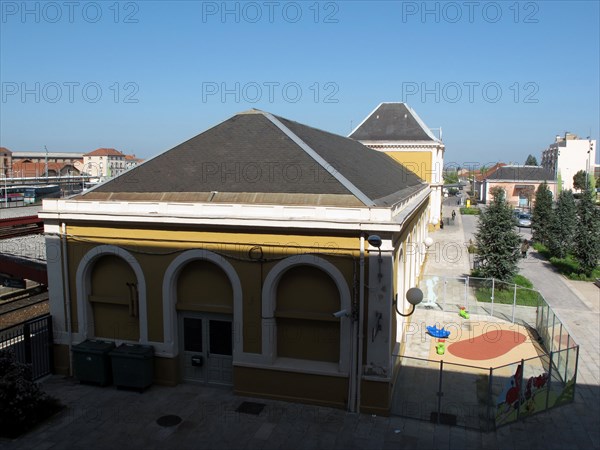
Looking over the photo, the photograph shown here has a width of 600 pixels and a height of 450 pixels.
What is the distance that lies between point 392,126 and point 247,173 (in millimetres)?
33142

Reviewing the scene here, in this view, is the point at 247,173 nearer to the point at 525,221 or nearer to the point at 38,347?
the point at 38,347

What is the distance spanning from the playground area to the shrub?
25.8ft

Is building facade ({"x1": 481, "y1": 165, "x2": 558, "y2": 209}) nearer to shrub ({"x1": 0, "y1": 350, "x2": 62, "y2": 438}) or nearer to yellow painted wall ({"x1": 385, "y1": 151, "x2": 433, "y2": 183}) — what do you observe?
yellow painted wall ({"x1": 385, "y1": 151, "x2": 433, "y2": 183})

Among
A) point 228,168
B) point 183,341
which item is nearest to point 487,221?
point 228,168

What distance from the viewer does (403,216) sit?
12.0 m

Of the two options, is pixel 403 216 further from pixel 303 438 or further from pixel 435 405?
pixel 303 438

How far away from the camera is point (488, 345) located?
16.4 m

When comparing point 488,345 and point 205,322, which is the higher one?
point 205,322

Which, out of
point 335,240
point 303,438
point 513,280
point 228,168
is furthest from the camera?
point 513,280

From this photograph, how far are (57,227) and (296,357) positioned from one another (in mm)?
7020

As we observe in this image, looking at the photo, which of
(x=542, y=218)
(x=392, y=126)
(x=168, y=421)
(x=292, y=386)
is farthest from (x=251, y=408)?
(x=392, y=126)

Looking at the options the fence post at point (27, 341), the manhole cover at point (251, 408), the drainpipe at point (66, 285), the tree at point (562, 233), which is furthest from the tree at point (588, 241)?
the fence post at point (27, 341)

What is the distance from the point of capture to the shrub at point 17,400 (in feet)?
33.2

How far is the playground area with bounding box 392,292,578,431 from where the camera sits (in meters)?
11.0
